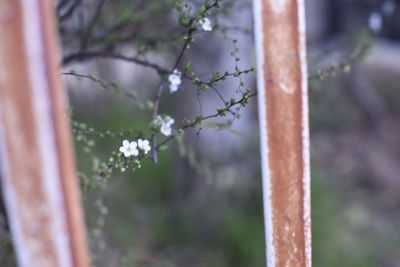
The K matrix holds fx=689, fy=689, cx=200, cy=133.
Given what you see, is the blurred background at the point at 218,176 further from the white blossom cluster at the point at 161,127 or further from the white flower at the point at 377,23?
the white blossom cluster at the point at 161,127

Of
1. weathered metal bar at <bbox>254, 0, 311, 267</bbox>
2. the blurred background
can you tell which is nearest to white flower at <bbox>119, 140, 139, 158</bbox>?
weathered metal bar at <bbox>254, 0, 311, 267</bbox>

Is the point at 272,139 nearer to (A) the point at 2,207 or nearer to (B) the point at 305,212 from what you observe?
(B) the point at 305,212

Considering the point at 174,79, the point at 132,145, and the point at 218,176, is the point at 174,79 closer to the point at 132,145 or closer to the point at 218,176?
the point at 132,145

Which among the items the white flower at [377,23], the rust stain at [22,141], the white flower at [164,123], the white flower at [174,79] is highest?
the white flower at [377,23]

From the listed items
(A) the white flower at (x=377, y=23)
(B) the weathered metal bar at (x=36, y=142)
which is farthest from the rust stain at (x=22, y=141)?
(A) the white flower at (x=377, y=23)

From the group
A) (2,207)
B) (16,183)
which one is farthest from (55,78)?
(2,207)

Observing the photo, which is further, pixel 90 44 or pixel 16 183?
pixel 90 44
